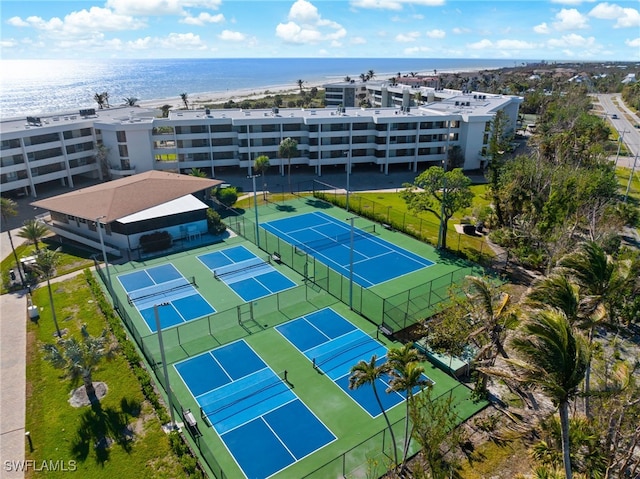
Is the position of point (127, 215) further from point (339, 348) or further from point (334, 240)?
point (339, 348)

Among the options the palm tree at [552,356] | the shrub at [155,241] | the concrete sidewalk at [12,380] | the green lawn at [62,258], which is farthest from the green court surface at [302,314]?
the palm tree at [552,356]

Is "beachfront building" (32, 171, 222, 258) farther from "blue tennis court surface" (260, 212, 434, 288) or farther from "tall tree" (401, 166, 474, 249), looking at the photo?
"tall tree" (401, 166, 474, 249)

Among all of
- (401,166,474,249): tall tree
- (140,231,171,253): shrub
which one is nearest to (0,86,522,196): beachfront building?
(401,166,474,249): tall tree

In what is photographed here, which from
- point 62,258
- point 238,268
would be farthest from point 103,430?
point 62,258

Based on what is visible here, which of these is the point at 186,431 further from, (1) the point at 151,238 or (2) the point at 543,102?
(2) the point at 543,102

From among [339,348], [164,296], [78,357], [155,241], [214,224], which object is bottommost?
[339,348]

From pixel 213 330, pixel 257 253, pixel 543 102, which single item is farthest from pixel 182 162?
pixel 543 102
